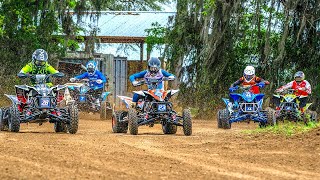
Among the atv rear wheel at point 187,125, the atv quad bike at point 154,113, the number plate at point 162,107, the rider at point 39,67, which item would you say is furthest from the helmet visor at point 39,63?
the atv rear wheel at point 187,125

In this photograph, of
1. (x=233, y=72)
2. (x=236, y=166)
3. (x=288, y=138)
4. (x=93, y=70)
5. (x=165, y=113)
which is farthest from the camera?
(x=233, y=72)

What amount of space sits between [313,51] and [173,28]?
5447 millimetres

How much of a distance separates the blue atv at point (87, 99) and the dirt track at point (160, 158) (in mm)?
11141

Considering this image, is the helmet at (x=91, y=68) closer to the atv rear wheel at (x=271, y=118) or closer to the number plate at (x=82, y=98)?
the number plate at (x=82, y=98)

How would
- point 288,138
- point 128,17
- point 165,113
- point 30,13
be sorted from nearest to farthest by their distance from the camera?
1. point 288,138
2. point 165,113
3. point 30,13
4. point 128,17

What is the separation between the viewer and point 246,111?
21.6m

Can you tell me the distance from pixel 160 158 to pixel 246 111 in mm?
10326

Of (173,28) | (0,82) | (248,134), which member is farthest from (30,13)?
(248,134)

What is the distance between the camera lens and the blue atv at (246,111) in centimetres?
2125

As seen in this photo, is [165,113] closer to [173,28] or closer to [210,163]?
[210,163]

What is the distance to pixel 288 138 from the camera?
1528 centimetres

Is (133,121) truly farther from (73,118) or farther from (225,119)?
(225,119)

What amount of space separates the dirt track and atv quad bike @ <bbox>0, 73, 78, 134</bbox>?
1972 millimetres

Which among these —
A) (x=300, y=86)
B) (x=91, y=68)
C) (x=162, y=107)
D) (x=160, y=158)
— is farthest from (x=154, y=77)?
(x=91, y=68)
